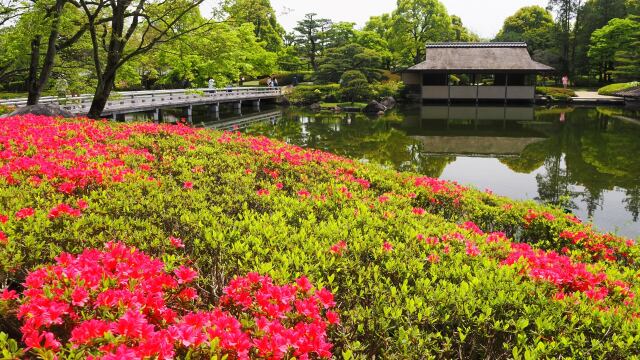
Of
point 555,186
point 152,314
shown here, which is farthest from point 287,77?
point 152,314

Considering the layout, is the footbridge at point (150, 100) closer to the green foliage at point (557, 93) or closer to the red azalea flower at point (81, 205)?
the red azalea flower at point (81, 205)

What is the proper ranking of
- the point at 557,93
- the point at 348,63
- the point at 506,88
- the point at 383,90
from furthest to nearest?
the point at 348,63 < the point at 557,93 < the point at 383,90 < the point at 506,88

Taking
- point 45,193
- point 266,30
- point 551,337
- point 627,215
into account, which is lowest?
point 627,215

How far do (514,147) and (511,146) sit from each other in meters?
0.29

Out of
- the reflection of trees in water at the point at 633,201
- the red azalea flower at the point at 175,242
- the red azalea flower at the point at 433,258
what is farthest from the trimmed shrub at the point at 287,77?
the red azalea flower at the point at 433,258

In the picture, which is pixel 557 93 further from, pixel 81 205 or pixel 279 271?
pixel 81 205

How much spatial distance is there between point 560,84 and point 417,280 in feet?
183

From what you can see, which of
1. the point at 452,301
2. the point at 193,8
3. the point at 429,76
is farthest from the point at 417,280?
the point at 429,76

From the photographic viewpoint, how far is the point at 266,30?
54.9 meters

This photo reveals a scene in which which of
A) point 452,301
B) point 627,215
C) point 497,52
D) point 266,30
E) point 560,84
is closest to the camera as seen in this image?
point 452,301

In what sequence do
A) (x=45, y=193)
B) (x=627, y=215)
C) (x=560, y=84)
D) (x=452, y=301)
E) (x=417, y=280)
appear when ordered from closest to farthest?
(x=452, y=301), (x=417, y=280), (x=45, y=193), (x=627, y=215), (x=560, y=84)

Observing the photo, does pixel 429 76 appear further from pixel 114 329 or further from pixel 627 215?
pixel 114 329

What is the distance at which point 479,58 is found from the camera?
123 ft

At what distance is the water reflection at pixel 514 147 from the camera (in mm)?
11625
